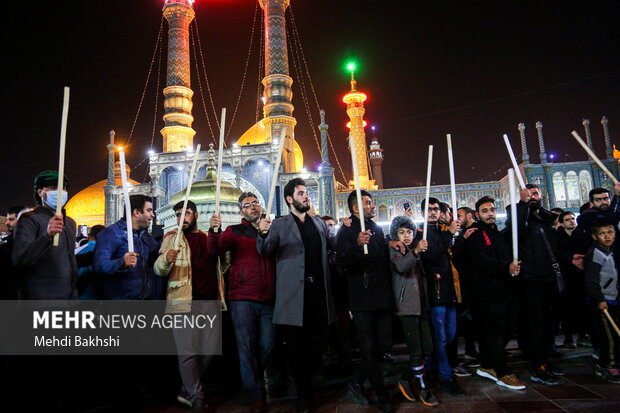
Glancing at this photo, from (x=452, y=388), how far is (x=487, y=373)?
22.1 inches

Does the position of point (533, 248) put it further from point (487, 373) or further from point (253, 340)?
point (253, 340)

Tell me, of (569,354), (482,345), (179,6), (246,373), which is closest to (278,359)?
(246,373)

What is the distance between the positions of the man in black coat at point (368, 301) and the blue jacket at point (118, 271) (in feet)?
5.20

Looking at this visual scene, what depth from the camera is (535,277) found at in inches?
149

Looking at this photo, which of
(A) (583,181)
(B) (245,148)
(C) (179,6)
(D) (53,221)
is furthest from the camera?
(C) (179,6)

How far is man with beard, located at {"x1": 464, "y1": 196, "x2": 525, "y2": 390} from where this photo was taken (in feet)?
11.8

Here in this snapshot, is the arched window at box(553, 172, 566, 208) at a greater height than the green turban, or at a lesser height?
greater

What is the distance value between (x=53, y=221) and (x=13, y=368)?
105 cm

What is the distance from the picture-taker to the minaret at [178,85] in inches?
996

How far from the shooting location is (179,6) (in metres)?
27.0

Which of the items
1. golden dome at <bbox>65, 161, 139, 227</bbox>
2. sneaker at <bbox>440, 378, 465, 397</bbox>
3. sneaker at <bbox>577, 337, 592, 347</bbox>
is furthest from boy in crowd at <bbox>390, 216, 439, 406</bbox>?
golden dome at <bbox>65, 161, 139, 227</bbox>

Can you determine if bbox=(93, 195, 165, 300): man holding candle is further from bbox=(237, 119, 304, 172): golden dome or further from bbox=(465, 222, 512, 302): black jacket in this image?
bbox=(237, 119, 304, 172): golden dome

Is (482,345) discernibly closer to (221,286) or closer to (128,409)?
(221,286)

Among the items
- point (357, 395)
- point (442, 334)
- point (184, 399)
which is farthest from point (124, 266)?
point (442, 334)
